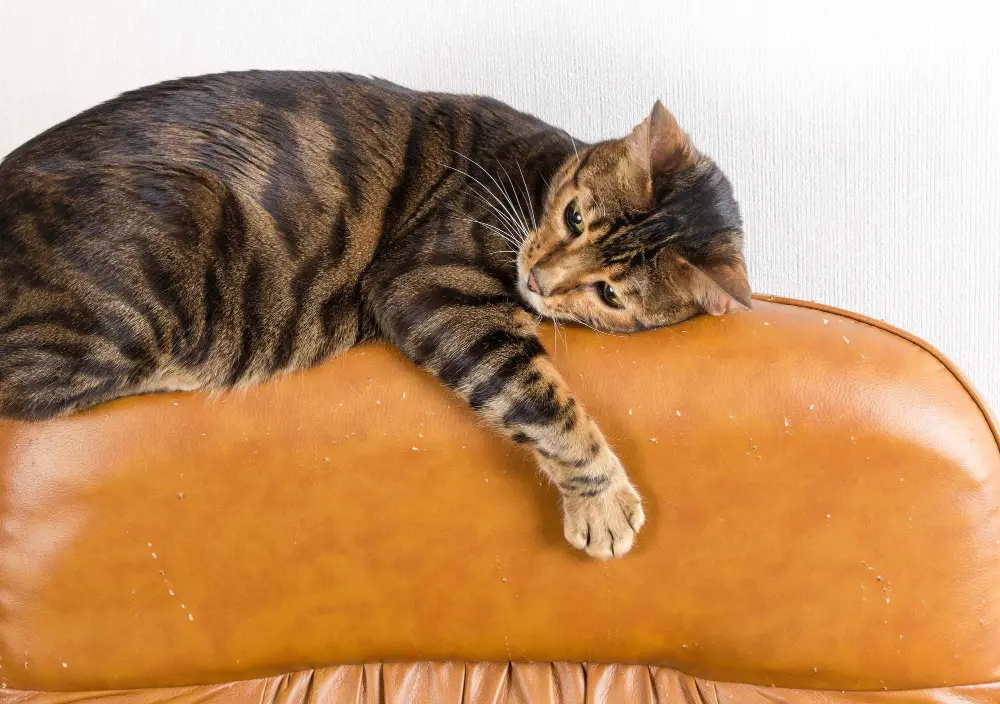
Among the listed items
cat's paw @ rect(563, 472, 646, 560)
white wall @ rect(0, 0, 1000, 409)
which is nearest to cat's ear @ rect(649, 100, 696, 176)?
white wall @ rect(0, 0, 1000, 409)

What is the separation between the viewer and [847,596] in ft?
2.98

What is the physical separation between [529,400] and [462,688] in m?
0.43

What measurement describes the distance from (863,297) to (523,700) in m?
0.95

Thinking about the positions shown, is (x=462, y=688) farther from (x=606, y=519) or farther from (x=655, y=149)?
(x=655, y=149)

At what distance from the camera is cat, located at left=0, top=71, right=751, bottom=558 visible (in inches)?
37.4

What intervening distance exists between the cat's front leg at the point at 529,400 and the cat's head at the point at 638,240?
0.10 metres

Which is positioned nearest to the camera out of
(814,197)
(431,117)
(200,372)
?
(200,372)

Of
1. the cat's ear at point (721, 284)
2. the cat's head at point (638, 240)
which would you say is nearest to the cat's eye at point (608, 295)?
the cat's head at point (638, 240)

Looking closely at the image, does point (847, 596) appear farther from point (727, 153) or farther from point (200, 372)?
point (200, 372)

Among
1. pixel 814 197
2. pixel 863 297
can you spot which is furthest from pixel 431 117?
pixel 863 297

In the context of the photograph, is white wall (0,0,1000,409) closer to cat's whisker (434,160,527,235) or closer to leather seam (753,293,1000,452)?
cat's whisker (434,160,527,235)

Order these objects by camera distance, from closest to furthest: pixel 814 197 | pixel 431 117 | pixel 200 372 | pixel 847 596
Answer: pixel 847 596
pixel 200 372
pixel 431 117
pixel 814 197

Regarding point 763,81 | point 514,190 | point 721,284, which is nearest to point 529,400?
point 721,284

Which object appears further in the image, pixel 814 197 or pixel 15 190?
pixel 814 197
